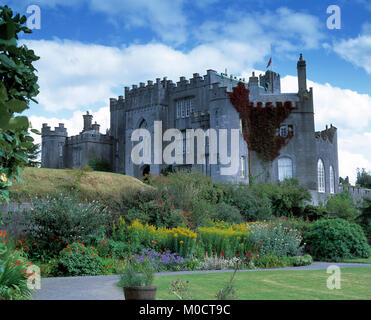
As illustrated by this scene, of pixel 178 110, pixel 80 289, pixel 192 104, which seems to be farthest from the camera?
pixel 178 110

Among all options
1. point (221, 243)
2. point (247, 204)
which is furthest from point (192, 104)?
point (221, 243)

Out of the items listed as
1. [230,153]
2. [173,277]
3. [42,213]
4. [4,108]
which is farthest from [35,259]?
[230,153]

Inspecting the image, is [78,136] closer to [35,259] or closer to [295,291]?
[35,259]

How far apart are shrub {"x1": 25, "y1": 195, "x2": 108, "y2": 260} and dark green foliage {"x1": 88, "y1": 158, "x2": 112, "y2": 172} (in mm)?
32006

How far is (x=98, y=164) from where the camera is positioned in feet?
146

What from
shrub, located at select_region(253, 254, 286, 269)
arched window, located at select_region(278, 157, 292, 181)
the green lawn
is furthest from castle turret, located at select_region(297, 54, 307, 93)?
the green lawn

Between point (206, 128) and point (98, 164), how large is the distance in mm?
14249

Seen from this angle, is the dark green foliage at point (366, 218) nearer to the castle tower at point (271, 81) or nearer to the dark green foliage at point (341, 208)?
the dark green foliage at point (341, 208)

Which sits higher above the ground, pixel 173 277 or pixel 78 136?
pixel 78 136

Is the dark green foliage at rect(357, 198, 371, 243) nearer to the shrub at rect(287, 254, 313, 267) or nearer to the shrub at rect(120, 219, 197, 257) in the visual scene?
the shrub at rect(287, 254, 313, 267)

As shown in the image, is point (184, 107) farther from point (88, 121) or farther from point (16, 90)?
point (16, 90)

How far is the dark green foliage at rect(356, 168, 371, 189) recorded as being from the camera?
171 feet

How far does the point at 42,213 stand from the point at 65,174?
4852mm

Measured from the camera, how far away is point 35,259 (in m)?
11.1
